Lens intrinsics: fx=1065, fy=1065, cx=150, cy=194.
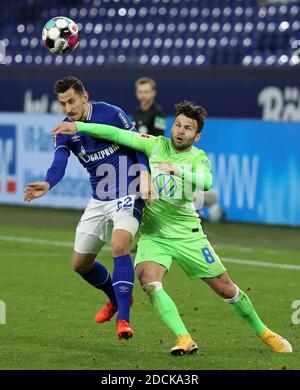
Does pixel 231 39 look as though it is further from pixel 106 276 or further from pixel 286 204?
pixel 106 276

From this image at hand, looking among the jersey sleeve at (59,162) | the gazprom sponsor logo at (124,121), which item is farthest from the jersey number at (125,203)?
the gazprom sponsor logo at (124,121)

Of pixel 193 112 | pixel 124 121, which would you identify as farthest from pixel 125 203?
pixel 193 112

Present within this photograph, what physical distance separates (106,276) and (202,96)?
9.99 metres

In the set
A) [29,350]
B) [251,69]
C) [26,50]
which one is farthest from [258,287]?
[26,50]

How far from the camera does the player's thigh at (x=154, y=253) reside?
777 centimetres

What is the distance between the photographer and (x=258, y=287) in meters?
11.6

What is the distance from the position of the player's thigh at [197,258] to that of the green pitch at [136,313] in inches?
23.7

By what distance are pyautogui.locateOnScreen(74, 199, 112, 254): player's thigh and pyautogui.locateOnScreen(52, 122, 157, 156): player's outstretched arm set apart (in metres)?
0.60

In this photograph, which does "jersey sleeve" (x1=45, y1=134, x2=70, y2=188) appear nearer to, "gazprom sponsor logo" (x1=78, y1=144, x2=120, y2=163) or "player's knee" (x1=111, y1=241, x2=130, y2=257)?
"gazprom sponsor logo" (x1=78, y1=144, x2=120, y2=163)

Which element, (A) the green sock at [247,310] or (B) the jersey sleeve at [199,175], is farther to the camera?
(A) the green sock at [247,310]

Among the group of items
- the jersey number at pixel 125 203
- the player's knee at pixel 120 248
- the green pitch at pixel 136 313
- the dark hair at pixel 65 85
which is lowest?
the green pitch at pixel 136 313

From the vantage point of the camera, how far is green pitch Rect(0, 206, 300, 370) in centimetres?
757

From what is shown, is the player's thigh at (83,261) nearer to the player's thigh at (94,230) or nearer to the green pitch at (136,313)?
the player's thigh at (94,230)

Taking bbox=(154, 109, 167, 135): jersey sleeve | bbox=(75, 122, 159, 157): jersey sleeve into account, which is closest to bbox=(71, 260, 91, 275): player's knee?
bbox=(75, 122, 159, 157): jersey sleeve
